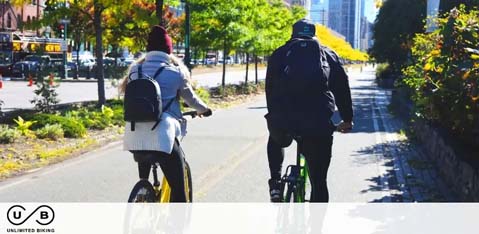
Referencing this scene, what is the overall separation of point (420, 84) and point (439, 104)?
241 centimetres

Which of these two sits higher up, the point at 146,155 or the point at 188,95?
the point at 188,95

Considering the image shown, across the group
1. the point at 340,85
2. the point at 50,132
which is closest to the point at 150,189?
the point at 340,85

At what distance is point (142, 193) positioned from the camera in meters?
5.00

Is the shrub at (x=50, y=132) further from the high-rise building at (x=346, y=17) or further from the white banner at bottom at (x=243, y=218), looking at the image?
the high-rise building at (x=346, y=17)

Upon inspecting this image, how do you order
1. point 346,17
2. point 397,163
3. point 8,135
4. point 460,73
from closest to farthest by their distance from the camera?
point 460,73
point 397,163
point 8,135
point 346,17

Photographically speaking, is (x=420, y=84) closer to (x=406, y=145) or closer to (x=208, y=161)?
(x=406, y=145)

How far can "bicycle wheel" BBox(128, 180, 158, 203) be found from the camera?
4883 mm

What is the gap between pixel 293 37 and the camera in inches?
211

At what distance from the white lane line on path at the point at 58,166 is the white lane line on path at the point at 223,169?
228 cm

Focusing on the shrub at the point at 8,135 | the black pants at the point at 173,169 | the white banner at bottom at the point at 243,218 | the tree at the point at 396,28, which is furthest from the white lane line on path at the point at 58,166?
the tree at the point at 396,28

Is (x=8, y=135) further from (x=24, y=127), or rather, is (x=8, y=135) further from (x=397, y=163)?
(x=397, y=163)

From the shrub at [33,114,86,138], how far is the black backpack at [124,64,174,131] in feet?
27.1

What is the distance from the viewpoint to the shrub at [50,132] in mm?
12258

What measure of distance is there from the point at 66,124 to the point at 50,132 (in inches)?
30.3
